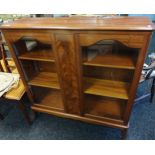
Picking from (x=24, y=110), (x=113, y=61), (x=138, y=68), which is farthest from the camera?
(x=24, y=110)

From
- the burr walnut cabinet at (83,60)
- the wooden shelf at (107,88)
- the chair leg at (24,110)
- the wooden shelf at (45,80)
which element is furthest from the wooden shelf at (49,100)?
the wooden shelf at (107,88)

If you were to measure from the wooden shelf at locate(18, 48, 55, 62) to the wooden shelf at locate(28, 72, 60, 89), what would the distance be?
30 centimetres

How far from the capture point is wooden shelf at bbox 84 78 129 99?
4.30ft

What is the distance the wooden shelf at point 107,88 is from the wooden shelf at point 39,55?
0.45 metres

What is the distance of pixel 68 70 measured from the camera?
124 centimetres

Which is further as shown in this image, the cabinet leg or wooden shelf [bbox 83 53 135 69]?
the cabinet leg

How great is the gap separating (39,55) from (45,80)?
1.01 feet

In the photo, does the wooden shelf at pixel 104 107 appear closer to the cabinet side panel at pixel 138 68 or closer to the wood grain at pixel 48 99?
the cabinet side panel at pixel 138 68

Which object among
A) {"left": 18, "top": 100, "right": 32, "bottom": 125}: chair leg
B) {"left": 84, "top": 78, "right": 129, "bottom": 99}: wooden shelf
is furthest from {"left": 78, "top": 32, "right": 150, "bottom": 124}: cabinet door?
{"left": 18, "top": 100, "right": 32, "bottom": 125}: chair leg

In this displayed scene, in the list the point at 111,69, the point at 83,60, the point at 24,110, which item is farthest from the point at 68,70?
the point at 24,110

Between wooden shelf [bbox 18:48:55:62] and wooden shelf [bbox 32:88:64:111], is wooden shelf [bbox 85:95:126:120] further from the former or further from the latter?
wooden shelf [bbox 18:48:55:62]

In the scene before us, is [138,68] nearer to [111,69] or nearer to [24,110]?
[111,69]

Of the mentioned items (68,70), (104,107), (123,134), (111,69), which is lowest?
(123,134)
